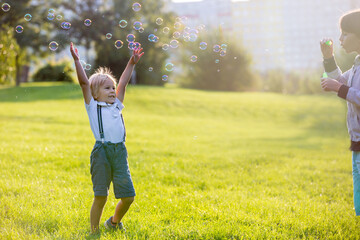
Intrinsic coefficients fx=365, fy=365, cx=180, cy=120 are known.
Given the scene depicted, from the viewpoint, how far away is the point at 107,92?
3.53 metres

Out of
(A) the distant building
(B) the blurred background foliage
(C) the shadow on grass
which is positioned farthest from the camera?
(A) the distant building

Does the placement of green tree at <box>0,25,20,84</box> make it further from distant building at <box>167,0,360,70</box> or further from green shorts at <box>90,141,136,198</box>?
distant building at <box>167,0,360,70</box>

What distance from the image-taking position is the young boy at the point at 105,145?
3428mm

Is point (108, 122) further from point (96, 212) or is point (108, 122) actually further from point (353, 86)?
point (353, 86)

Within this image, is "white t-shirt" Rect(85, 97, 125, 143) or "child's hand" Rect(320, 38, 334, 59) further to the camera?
A: "child's hand" Rect(320, 38, 334, 59)

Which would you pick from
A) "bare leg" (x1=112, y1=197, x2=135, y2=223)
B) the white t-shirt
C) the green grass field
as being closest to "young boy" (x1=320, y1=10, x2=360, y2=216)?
the green grass field

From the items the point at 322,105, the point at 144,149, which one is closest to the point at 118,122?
the point at 144,149

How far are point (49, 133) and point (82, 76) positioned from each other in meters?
8.12

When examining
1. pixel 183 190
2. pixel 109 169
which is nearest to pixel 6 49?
pixel 183 190

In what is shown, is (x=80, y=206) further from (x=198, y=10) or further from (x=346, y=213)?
(x=198, y=10)

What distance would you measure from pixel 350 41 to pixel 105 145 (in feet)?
8.17

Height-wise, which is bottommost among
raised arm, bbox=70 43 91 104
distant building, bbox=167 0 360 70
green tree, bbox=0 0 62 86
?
raised arm, bbox=70 43 91 104

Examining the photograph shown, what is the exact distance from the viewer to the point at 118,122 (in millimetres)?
3549

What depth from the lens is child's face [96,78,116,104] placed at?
11.6 ft
